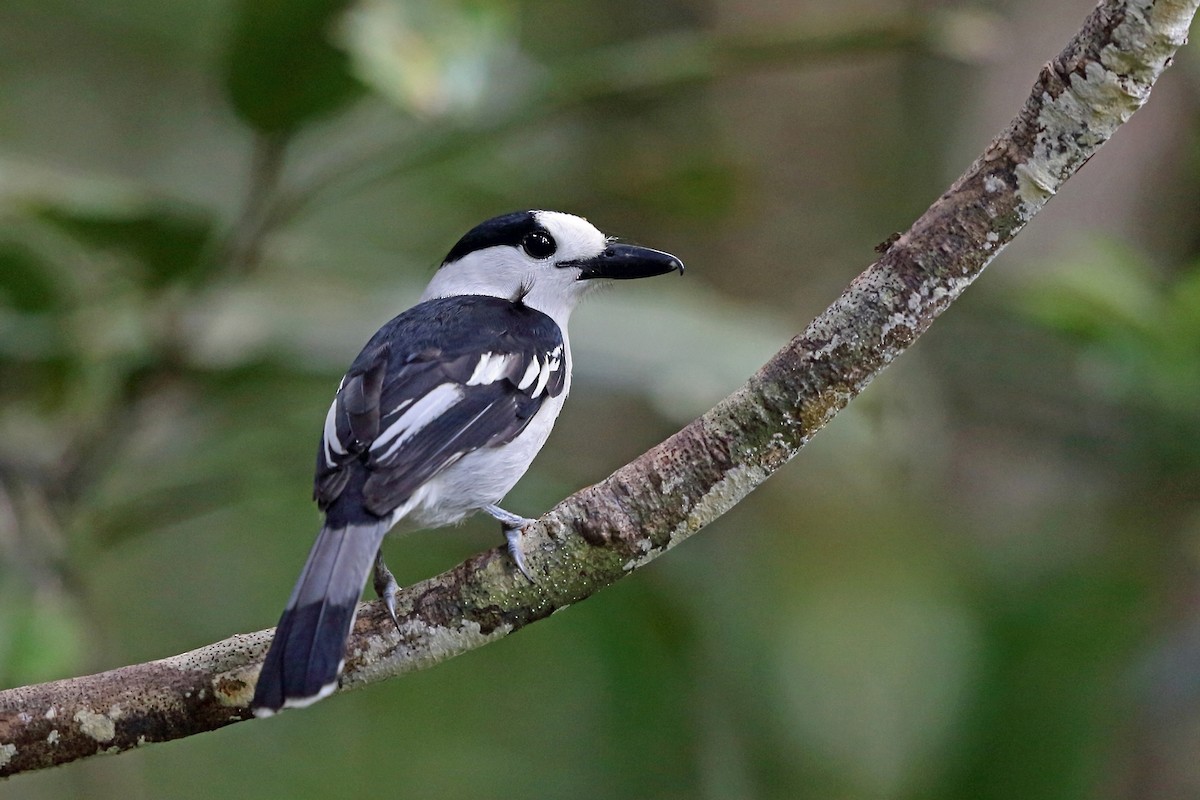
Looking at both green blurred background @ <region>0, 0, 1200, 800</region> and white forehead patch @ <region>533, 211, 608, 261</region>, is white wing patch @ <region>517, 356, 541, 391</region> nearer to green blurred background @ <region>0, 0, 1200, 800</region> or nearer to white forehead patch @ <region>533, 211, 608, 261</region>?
green blurred background @ <region>0, 0, 1200, 800</region>

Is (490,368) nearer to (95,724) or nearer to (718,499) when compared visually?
(718,499)

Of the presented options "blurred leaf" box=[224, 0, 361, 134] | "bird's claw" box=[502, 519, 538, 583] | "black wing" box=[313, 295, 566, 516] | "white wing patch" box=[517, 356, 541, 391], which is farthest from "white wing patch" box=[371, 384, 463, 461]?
"blurred leaf" box=[224, 0, 361, 134]

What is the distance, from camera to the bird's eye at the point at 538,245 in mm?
3018

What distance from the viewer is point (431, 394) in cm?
241

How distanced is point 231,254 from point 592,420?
2407 millimetres

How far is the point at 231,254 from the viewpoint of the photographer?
9.88 ft

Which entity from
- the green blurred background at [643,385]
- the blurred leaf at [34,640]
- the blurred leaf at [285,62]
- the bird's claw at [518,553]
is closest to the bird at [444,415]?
the bird's claw at [518,553]


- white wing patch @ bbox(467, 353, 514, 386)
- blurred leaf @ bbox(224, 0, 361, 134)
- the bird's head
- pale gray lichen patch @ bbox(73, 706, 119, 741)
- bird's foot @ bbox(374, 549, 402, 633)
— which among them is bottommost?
pale gray lichen patch @ bbox(73, 706, 119, 741)

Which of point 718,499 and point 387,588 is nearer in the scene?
point 718,499

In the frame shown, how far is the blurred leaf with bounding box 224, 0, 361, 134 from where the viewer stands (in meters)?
2.73

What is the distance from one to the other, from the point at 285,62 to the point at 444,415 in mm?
909

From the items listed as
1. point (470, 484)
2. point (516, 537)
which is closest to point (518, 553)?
point (516, 537)

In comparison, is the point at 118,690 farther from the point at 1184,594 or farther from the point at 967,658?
the point at 1184,594

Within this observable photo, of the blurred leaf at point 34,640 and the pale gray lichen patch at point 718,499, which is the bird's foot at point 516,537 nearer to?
the pale gray lichen patch at point 718,499
